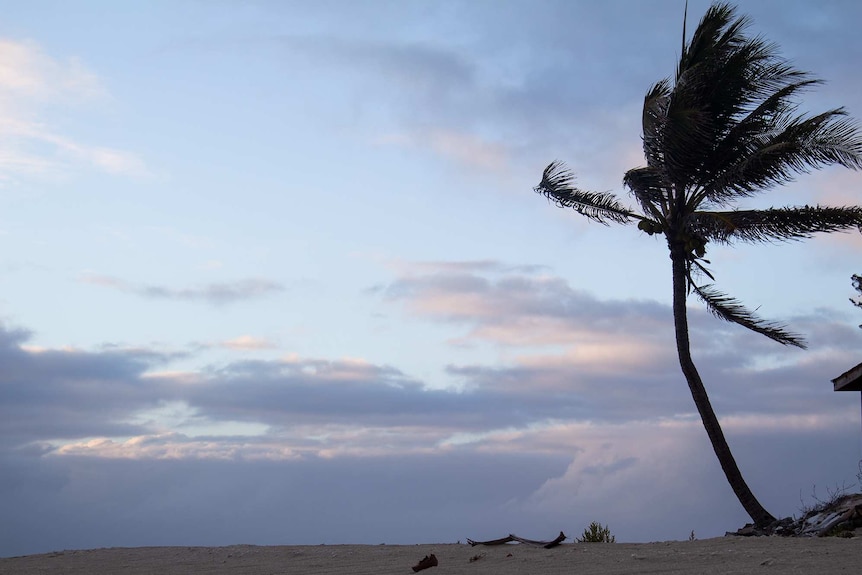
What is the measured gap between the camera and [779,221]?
19.0 metres

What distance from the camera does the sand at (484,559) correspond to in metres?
8.71

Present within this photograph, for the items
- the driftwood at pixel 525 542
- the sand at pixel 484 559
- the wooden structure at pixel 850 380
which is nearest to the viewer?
the sand at pixel 484 559

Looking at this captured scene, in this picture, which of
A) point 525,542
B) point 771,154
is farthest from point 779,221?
point 525,542

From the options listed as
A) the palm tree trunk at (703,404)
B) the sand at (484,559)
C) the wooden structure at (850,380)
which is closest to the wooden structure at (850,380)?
the wooden structure at (850,380)

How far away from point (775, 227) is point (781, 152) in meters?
1.70

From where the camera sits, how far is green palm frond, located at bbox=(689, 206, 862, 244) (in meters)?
18.8

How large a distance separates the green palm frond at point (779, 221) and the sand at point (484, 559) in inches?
365

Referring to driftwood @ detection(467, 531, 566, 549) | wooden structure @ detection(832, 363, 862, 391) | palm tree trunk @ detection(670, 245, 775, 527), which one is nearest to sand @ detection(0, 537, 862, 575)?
driftwood @ detection(467, 531, 566, 549)

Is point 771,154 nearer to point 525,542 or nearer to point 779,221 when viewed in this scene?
point 779,221

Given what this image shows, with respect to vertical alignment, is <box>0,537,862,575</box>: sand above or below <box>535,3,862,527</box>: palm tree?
below

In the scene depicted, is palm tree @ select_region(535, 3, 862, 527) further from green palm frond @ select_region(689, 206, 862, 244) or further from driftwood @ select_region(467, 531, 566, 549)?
driftwood @ select_region(467, 531, 566, 549)

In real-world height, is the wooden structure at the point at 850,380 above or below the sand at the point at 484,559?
above

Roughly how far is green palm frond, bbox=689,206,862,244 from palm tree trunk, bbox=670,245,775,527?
45.3 inches

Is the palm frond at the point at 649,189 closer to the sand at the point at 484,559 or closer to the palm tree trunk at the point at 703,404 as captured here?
the palm tree trunk at the point at 703,404
